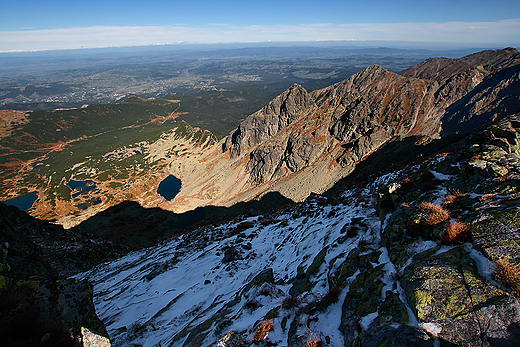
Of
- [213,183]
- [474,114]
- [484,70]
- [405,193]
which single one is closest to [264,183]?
[213,183]

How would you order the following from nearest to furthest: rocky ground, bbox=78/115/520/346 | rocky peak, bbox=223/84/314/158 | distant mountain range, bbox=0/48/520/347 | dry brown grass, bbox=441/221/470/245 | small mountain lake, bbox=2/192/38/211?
rocky ground, bbox=78/115/520/346 → distant mountain range, bbox=0/48/520/347 → dry brown grass, bbox=441/221/470/245 → rocky peak, bbox=223/84/314/158 → small mountain lake, bbox=2/192/38/211

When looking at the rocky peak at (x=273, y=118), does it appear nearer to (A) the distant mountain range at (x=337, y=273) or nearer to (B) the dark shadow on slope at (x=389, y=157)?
(B) the dark shadow on slope at (x=389, y=157)

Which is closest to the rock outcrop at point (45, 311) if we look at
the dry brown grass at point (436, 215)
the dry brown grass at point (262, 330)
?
the dry brown grass at point (262, 330)

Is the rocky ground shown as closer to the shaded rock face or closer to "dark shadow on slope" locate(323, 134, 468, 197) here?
"dark shadow on slope" locate(323, 134, 468, 197)

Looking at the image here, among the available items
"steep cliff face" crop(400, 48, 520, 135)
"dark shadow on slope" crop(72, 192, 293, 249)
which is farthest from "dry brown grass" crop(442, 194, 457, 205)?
"steep cliff face" crop(400, 48, 520, 135)

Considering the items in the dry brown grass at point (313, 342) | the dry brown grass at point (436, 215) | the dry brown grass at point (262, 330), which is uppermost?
the dry brown grass at point (436, 215)

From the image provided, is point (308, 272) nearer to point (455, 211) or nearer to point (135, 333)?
point (455, 211)
